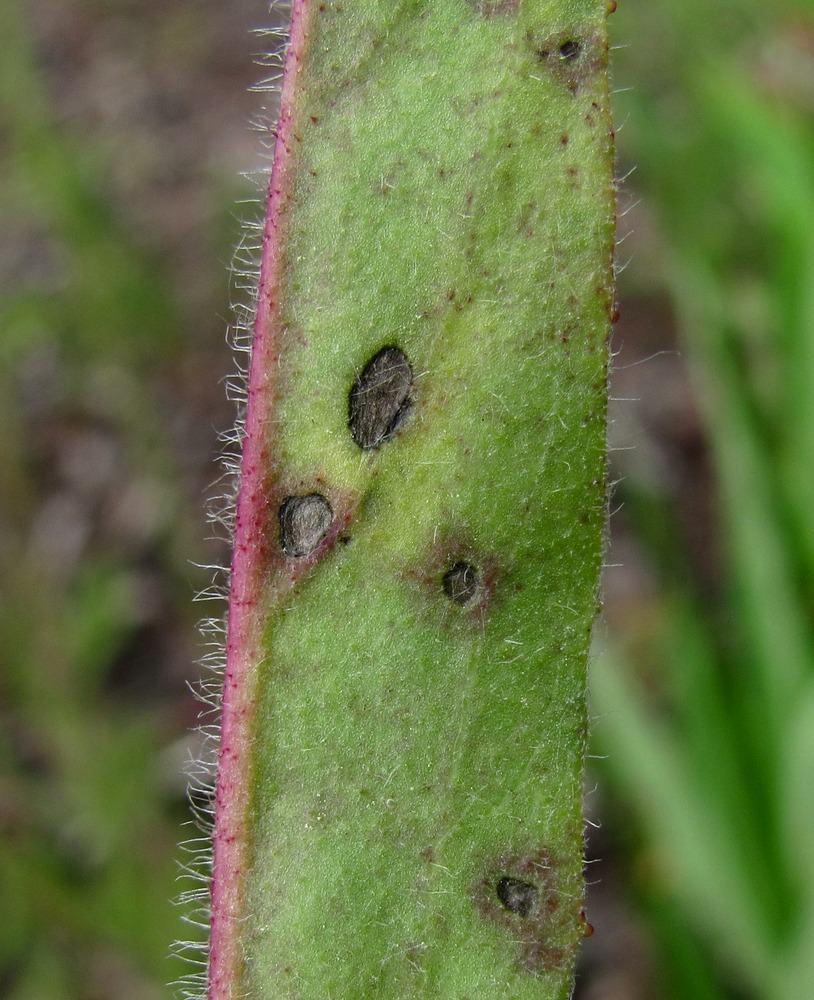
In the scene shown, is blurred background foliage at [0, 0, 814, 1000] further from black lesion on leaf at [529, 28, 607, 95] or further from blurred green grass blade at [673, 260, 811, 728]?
black lesion on leaf at [529, 28, 607, 95]

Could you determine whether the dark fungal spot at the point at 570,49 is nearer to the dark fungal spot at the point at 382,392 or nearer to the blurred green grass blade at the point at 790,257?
the dark fungal spot at the point at 382,392

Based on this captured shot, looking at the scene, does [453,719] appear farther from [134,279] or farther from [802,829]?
[134,279]

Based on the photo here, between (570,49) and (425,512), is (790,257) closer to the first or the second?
(570,49)

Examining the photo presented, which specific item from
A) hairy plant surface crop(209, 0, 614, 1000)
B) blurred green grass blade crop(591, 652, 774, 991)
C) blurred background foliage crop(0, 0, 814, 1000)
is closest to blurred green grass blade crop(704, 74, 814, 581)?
blurred background foliage crop(0, 0, 814, 1000)

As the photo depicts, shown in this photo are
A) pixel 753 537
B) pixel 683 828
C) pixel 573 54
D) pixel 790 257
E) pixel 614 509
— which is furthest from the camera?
pixel 790 257

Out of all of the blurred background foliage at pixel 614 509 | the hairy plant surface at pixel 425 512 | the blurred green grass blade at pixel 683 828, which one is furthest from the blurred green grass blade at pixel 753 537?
the hairy plant surface at pixel 425 512

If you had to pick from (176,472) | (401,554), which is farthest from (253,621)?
(176,472)

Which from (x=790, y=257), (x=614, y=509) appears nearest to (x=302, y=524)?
(x=614, y=509)
